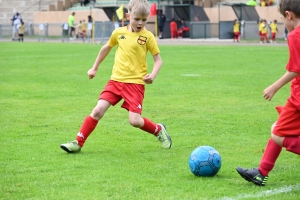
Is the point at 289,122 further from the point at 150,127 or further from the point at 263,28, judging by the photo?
the point at 263,28

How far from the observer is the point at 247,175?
20.1 feet

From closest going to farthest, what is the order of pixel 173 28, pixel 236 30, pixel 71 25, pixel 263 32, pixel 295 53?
pixel 295 53 → pixel 263 32 → pixel 236 30 → pixel 71 25 → pixel 173 28

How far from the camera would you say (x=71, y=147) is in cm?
780

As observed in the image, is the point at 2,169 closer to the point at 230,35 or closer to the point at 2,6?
the point at 230,35

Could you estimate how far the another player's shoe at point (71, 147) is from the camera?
7.76 meters

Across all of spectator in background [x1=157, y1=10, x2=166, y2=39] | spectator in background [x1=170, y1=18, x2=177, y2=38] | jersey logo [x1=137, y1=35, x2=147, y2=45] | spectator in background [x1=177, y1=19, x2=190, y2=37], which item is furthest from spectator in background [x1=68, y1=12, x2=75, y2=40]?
jersey logo [x1=137, y1=35, x2=147, y2=45]

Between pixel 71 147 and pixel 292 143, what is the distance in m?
2.86

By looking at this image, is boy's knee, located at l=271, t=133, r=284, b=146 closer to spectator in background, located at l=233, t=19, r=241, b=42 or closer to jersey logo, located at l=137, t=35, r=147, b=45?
jersey logo, located at l=137, t=35, r=147, b=45

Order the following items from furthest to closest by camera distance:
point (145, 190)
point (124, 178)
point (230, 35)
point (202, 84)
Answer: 1. point (230, 35)
2. point (202, 84)
3. point (124, 178)
4. point (145, 190)

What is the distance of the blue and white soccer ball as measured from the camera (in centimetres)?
651

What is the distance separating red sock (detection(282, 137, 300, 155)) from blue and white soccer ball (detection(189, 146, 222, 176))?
0.87 meters

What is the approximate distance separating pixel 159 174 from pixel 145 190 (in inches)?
27.7

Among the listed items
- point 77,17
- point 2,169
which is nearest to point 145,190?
point 2,169

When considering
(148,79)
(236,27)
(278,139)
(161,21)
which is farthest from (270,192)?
(161,21)
